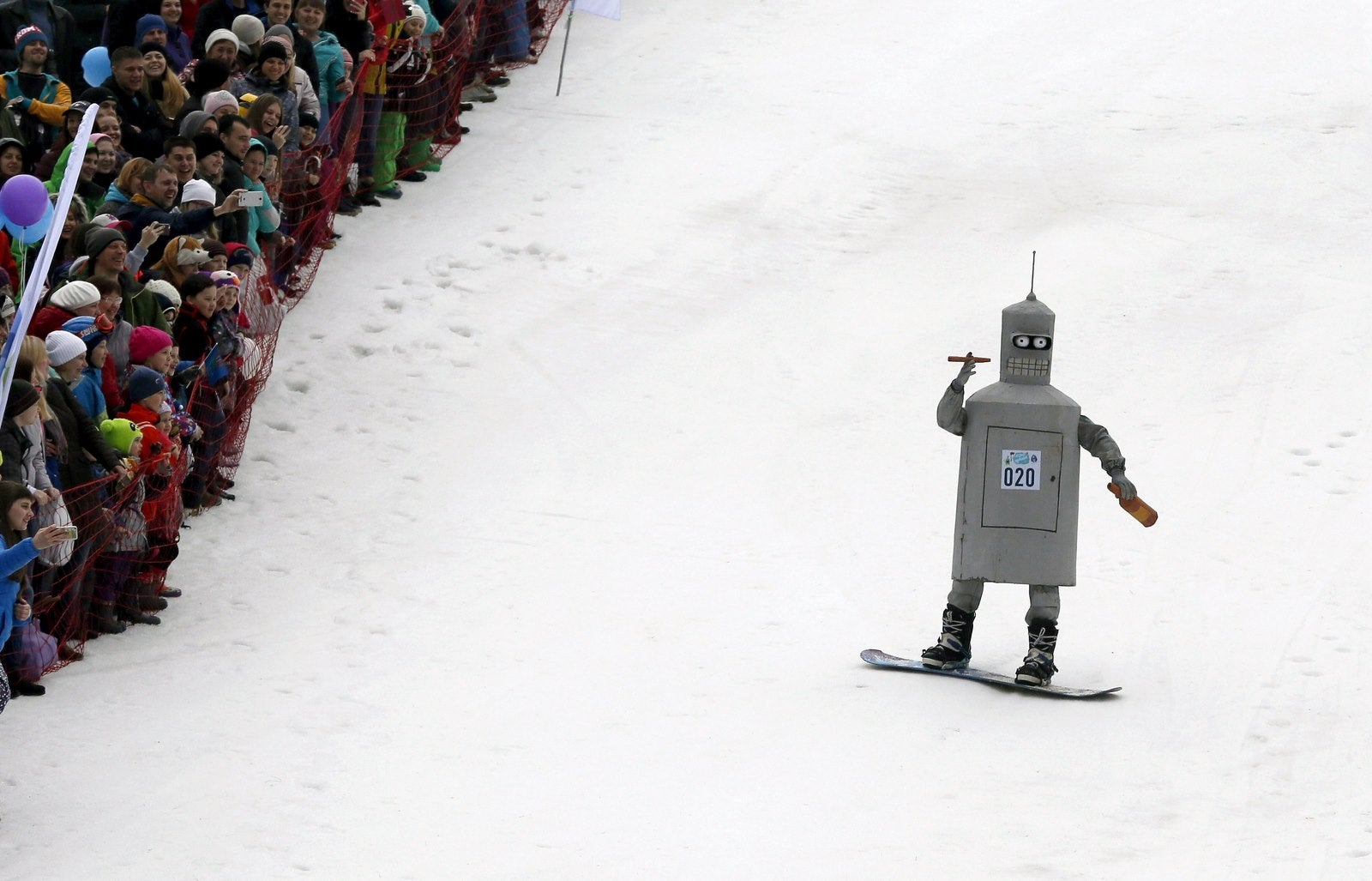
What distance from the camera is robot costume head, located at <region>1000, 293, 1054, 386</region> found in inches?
342

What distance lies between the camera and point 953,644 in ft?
28.6

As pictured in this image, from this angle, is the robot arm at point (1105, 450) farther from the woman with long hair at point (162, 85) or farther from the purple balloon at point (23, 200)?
the woman with long hair at point (162, 85)

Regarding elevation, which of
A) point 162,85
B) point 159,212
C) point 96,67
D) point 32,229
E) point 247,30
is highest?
point 247,30

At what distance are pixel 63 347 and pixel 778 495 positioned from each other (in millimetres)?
4294

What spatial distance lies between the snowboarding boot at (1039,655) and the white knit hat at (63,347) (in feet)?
14.6

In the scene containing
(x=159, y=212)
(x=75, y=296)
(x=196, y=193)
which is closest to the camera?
(x=75, y=296)

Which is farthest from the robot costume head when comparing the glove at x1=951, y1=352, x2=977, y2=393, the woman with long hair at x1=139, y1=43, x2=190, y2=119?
the woman with long hair at x1=139, y1=43, x2=190, y2=119

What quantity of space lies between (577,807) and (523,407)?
5.03 meters

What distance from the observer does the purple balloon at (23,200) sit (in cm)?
834

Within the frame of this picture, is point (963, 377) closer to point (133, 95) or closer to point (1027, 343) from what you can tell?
point (1027, 343)

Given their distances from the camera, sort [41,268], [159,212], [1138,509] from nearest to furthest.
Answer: [41,268], [1138,509], [159,212]

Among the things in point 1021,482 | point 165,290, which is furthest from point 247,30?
point 1021,482

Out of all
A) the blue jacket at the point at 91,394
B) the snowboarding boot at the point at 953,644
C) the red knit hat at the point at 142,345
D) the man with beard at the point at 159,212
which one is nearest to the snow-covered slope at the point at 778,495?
the snowboarding boot at the point at 953,644

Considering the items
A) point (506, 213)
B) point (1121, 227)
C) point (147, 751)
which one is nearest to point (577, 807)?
point (147, 751)
